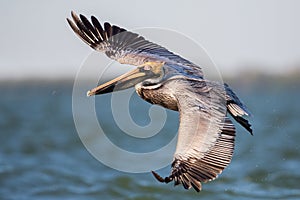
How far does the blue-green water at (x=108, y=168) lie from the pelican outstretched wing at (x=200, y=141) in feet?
13.0

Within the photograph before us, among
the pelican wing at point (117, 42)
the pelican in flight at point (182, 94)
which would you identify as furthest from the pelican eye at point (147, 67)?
the pelican wing at point (117, 42)

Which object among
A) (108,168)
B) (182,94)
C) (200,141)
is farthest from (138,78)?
(108,168)

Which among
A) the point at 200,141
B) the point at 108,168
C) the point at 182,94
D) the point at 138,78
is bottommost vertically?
the point at 200,141

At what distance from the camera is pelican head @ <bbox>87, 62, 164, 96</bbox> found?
8.78 meters

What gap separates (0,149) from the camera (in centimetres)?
1791

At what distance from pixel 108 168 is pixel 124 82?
6.19 m

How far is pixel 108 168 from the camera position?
15.0 metres

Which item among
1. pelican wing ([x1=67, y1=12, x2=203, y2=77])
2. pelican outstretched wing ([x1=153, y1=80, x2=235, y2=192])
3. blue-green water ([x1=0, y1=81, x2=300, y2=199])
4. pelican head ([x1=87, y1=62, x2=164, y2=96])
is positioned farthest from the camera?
blue-green water ([x1=0, y1=81, x2=300, y2=199])

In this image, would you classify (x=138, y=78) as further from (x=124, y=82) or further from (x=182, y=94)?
(x=182, y=94)

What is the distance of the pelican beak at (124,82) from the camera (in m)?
8.91

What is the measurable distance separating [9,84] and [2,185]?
26.2 metres

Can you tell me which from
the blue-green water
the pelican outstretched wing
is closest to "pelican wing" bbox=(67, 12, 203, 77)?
the pelican outstretched wing

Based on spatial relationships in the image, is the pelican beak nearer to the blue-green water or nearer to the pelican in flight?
the pelican in flight

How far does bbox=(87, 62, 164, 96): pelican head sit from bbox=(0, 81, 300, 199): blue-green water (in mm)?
3343
